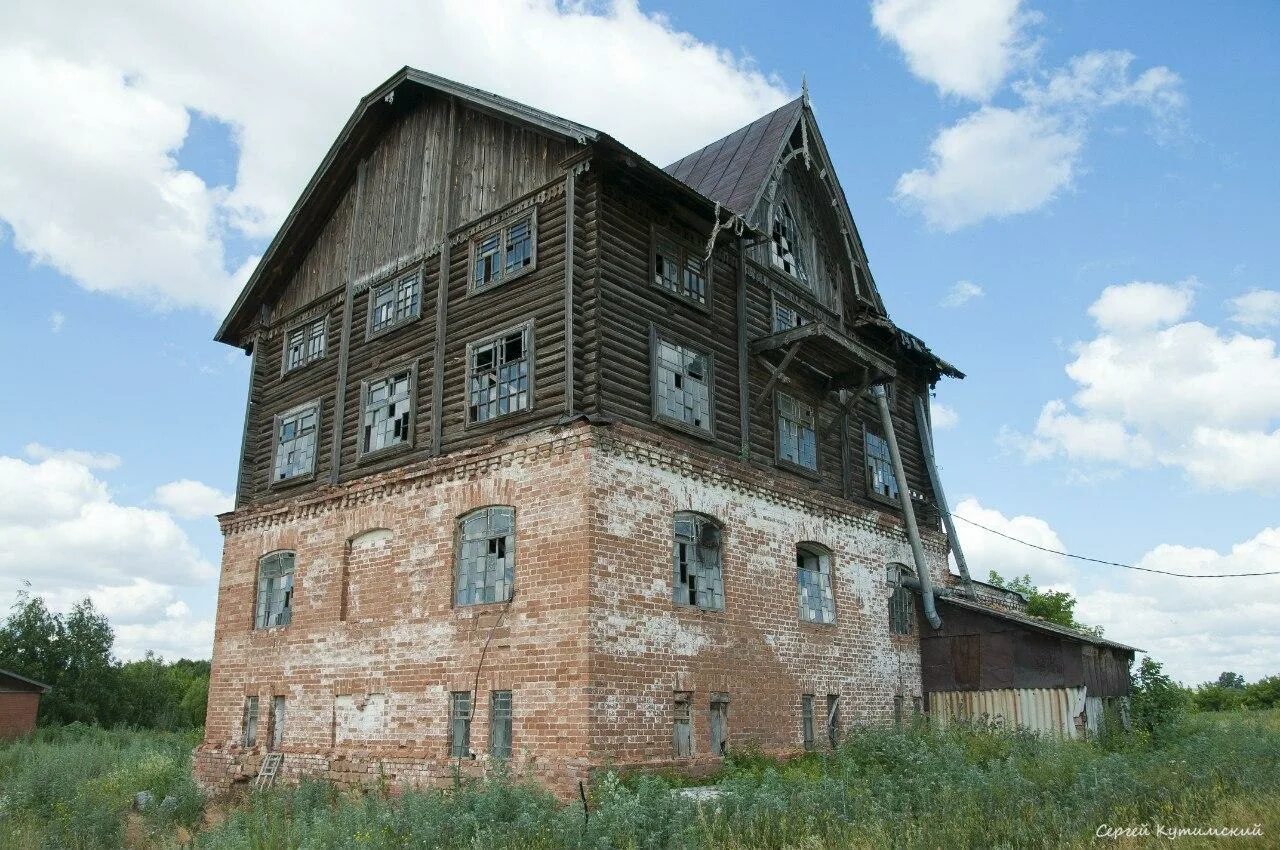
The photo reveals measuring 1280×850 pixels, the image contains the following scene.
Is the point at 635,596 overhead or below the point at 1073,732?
overhead

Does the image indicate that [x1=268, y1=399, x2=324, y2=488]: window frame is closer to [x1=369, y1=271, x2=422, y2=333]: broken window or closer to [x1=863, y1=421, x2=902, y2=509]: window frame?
[x1=369, y1=271, x2=422, y2=333]: broken window

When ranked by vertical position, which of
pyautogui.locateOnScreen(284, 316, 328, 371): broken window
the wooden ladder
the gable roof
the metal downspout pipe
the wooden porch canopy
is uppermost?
the gable roof

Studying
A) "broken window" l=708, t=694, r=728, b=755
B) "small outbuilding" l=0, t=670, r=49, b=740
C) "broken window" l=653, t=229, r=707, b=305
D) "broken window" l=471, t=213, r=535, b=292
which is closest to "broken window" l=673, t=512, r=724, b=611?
"broken window" l=708, t=694, r=728, b=755

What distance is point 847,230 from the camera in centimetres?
2125

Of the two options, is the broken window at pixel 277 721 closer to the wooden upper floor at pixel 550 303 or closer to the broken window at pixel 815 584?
the wooden upper floor at pixel 550 303

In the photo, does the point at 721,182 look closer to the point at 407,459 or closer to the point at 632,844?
the point at 407,459

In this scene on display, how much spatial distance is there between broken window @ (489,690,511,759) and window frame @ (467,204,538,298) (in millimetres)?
6497

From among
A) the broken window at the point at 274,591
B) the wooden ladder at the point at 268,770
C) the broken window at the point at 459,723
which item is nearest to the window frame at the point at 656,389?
the broken window at the point at 459,723

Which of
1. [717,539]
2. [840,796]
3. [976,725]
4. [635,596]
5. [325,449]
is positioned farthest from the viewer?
[325,449]

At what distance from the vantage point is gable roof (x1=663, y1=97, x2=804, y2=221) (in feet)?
60.6

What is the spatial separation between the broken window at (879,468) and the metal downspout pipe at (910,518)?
1.37 feet

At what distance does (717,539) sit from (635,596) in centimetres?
234

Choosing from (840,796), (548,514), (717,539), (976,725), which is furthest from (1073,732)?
(548,514)

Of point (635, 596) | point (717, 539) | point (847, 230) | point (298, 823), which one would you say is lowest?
point (298, 823)
